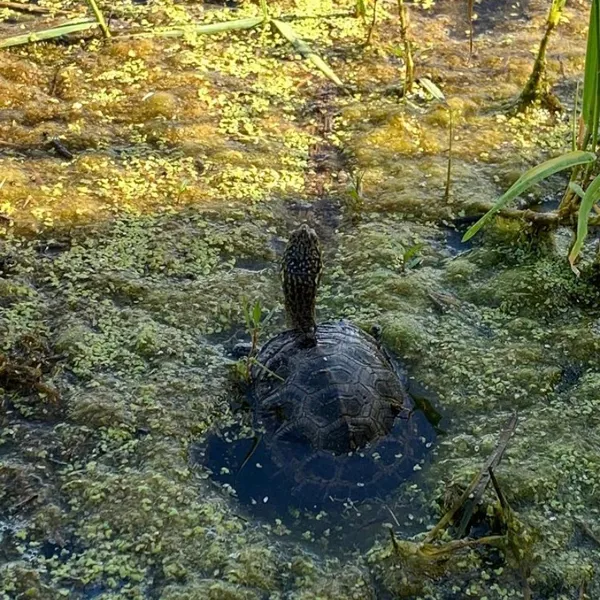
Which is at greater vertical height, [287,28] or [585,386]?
[287,28]

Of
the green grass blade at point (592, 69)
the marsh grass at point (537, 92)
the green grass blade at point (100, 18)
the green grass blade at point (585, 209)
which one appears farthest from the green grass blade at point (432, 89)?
the green grass blade at point (585, 209)

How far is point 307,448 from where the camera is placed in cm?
286

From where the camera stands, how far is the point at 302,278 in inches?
123

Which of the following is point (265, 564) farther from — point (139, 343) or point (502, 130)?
point (502, 130)

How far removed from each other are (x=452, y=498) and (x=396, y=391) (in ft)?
1.52

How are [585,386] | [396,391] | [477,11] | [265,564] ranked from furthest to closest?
[477,11] → [585,386] → [396,391] → [265,564]

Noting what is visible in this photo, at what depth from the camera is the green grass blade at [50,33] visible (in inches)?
200

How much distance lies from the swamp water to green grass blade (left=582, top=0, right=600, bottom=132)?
0.88 metres

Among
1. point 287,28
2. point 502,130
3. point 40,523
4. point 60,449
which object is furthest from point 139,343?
point 287,28

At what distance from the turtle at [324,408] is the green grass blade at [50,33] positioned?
2824 mm

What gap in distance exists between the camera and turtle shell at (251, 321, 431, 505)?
2828 millimetres

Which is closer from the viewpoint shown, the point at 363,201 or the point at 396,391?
the point at 396,391

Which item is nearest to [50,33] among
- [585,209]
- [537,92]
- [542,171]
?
[537,92]

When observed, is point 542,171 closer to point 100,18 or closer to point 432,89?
point 432,89
